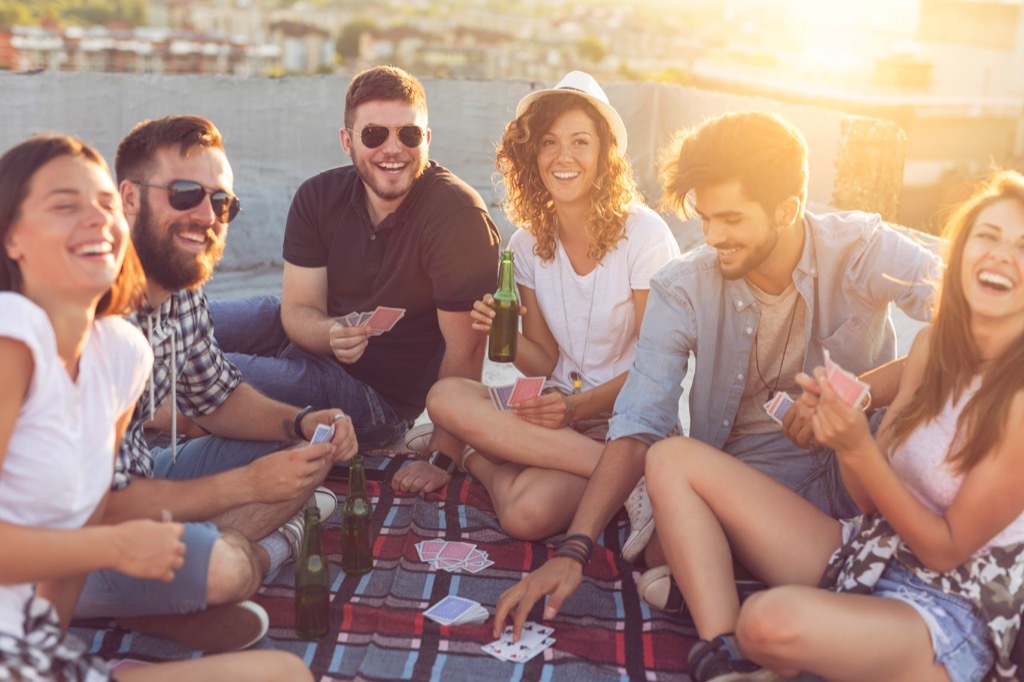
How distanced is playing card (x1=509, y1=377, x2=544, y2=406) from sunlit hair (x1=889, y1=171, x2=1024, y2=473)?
1380 mm

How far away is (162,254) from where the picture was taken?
312cm

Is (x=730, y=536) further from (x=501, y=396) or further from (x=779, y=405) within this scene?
(x=501, y=396)

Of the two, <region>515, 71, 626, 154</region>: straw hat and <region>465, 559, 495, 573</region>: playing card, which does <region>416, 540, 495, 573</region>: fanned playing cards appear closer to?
<region>465, 559, 495, 573</region>: playing card

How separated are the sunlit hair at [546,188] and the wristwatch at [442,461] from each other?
89cm

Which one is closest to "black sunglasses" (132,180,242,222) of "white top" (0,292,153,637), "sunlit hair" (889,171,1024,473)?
"white top" (0,292,153,637)

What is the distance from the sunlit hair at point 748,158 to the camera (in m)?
3.18

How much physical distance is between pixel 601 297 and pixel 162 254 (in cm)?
159

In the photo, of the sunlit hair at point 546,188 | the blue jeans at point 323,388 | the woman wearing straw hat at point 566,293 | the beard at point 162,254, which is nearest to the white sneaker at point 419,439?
the blue jeans at point 323,388

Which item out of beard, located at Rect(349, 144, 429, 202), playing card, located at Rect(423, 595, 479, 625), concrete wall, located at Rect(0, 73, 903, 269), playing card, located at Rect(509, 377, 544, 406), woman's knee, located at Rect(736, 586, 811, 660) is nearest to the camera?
woman's knee, located at Rect(736, 586, 811, 660)

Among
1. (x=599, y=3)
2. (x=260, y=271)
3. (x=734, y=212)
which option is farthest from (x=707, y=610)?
(x=599, y=3)

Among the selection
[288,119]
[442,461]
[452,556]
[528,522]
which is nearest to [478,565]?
[452,556]

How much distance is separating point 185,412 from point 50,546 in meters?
1.53

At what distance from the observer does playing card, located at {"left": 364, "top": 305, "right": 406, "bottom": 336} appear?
398cm

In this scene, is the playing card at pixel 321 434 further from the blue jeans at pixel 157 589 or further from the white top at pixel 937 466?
the white top at pixel 937 466
